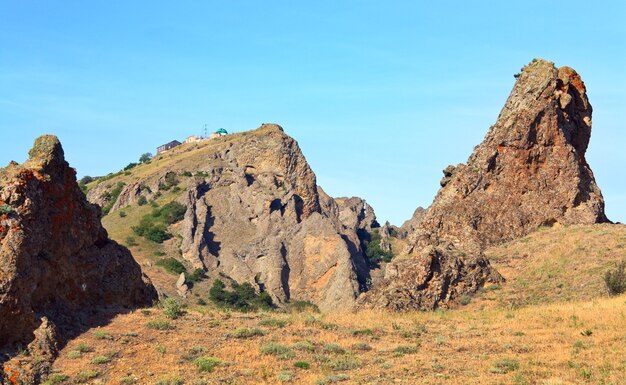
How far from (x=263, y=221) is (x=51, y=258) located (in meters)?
95.3

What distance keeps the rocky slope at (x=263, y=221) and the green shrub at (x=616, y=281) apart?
192ft

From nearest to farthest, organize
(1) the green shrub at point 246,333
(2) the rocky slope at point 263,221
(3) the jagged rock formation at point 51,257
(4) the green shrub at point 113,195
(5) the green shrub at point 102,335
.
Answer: (3) the jagged rock formation at point 51,257
(5) the green shrub at point 102,335
(1) the green shrub at point 246,333
(2) the rocky slope at point 263,221
(4) the green shrub at point 113,195

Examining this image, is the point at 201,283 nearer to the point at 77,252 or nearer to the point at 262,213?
the point at 262,213

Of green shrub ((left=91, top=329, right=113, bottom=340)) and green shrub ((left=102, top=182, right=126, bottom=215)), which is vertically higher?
green shrub ((left=102, top=182, right=126, bottom=215))

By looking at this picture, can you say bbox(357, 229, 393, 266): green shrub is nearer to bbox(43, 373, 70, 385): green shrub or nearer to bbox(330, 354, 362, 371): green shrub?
bbox(330, 354, 362, 371): green shrub

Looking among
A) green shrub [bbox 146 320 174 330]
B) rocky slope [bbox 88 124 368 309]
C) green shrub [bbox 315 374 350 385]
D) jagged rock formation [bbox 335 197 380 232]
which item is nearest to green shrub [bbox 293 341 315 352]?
green shrub [bbox 315 374 350 385]

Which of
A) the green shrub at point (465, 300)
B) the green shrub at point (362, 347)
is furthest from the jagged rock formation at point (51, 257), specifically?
the green shrub at point (465, 300)

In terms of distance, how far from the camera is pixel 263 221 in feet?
419

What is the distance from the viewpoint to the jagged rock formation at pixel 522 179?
186 feet

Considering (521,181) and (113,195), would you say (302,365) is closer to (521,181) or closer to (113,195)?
(521,181)

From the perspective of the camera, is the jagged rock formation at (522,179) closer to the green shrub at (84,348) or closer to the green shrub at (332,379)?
the green shrub at (332,379)

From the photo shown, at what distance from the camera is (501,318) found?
122ft

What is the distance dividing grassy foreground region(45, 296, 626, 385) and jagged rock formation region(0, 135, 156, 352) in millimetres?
1892

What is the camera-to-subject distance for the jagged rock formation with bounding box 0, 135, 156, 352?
1163 inches
